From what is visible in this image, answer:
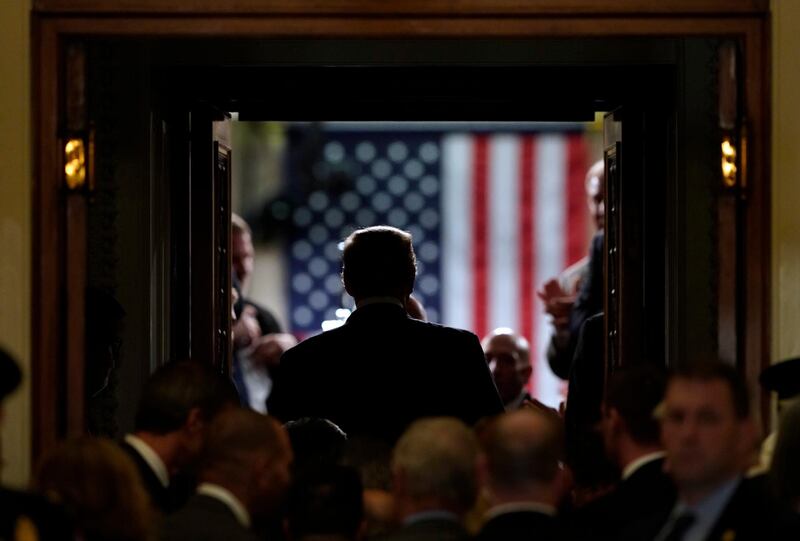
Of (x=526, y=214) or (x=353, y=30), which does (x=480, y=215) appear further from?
(x=353, y=30)

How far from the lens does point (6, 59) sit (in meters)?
6.58

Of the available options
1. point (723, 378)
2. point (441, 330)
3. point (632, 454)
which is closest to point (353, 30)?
point (441, 330)

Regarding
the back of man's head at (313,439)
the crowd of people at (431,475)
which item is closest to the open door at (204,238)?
the crowd of people at (431,475)

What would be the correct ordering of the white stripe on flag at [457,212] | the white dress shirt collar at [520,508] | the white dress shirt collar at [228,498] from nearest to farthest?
the white dress shirt collar at [520,508]
the white dress shirt collar at [228,498]
the white stripe on flag at [457,212]

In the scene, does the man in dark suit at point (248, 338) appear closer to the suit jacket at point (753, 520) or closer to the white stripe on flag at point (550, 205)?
the white stripe on flag at point (550, 205)

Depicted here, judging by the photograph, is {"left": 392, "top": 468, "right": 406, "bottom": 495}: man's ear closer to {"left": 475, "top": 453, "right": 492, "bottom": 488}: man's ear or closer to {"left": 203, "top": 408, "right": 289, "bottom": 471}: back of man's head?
{"left": 475, "top": 453, "right": 492, "bottom": 488}: man's ear

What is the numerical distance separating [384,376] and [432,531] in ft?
7.90

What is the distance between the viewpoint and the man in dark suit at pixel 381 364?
23.8 ft

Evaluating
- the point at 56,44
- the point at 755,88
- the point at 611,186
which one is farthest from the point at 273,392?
the point at 611,186

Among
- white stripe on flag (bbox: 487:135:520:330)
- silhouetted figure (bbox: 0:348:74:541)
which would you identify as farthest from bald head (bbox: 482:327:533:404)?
white stripe on flag (bbox: 487:135:520:330)

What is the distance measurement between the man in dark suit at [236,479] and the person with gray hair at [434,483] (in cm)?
37

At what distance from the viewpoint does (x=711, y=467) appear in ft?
15.4

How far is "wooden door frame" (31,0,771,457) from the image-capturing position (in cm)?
656

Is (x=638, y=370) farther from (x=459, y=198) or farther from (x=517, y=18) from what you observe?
(x=459, y=198)
